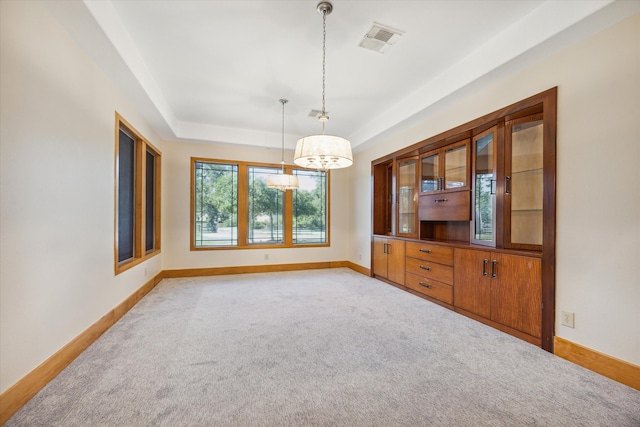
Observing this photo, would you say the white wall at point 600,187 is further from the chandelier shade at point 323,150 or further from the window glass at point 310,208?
the window glass at point 310,208

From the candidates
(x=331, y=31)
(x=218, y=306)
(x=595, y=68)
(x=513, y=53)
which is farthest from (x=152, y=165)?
(x=595, y=68)

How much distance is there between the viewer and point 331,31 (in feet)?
8.70

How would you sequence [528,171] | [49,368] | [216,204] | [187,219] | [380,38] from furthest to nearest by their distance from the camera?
[216,204], [187,219], [528,171], [380,38], [49,368]

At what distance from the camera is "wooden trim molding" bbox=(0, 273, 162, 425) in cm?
163

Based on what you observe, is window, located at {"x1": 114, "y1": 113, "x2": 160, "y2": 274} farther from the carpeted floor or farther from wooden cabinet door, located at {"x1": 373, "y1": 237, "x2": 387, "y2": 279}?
wooden cabinet door, located at {"x1": 373, "y1": 237, "x2": 387, "y2": 279}

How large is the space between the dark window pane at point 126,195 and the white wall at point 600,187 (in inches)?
183

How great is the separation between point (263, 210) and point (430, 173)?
11.4ft

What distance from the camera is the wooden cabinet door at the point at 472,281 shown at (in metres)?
3.08

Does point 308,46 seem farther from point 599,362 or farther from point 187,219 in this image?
point 187,219

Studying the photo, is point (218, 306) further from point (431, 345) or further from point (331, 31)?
point (331, 31)

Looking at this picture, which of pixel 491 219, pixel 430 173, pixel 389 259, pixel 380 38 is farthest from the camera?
pixel 389 259

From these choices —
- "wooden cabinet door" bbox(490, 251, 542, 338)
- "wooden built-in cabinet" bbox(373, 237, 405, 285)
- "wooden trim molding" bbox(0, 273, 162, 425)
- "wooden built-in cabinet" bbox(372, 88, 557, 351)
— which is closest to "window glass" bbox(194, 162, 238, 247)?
"wooden trim molding" bbox(0, 273, 162, 425)

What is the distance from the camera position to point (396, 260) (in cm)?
472

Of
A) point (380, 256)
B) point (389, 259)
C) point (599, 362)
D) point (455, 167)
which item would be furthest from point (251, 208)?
point (599, 362)
